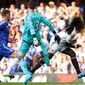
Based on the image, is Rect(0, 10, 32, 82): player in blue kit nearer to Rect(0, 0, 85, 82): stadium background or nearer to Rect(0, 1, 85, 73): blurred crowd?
Rect(0, 0, 85, 82): stadium background

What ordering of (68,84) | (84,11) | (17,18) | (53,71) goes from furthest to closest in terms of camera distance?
1. (84,11)
2. (17,18)
3. (53,71)
4. (68,84)

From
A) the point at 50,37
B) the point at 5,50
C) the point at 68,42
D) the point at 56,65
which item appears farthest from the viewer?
the point at 50,37

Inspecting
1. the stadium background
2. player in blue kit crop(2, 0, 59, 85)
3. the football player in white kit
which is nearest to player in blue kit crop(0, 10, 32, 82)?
player in blue kit crop(2, 0, 59, 85)

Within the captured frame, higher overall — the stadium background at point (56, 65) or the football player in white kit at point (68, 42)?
the football player in white kit at point (68, 42)

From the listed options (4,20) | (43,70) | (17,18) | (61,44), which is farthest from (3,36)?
(17,18)

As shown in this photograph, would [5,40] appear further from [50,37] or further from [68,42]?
[50,37]

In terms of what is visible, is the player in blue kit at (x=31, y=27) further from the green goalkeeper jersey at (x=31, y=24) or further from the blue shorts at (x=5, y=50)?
the blue shorts at (x=5, y=50)

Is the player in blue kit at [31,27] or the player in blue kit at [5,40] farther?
the player in blue kit at [5,40]

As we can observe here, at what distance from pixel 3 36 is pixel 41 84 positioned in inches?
75.9

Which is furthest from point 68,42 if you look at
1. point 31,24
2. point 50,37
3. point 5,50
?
point 50,37

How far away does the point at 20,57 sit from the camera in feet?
52.6

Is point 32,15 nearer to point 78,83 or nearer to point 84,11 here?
point 78,83

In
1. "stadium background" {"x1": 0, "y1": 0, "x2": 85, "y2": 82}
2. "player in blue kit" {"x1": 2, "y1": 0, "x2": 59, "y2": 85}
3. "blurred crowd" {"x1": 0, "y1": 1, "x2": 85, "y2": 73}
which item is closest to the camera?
"player in blue kit" {"x1": 2, "y1": 0, "x2": 59, "y2": 85}

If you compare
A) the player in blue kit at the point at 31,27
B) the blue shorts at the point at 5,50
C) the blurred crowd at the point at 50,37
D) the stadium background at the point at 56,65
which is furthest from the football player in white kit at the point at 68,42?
the blurred crowd at the point at 50,37
